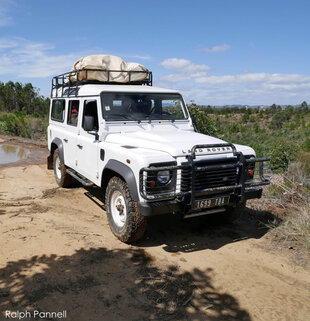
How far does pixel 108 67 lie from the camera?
6.04 metres

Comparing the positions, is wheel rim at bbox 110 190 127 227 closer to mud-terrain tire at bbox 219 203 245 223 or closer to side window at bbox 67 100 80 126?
mud-terrain tire at bbox 219 203 245 223

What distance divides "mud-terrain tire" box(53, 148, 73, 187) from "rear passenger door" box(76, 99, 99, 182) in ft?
3.63

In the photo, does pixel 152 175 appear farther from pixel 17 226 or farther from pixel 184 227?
pixel 17 226

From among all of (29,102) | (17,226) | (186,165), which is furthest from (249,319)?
(29,102)

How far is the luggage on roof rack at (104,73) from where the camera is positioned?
229 inches

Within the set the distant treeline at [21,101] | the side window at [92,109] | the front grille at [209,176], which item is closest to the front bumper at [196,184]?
the front grille at [209,176]

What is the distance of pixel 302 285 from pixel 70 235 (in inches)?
118

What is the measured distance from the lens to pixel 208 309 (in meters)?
2.98

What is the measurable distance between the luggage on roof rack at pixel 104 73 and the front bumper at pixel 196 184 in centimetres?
278

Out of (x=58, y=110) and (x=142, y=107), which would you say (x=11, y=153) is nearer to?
(x=58, y=110)

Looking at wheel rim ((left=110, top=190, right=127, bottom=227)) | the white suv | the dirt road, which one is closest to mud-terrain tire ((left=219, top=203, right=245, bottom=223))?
the white suv

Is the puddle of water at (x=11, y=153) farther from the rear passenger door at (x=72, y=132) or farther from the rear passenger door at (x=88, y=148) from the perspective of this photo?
the rear passenger door at (x=88, y=148)

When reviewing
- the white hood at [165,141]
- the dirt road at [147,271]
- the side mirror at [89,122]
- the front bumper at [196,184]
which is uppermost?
the side mirror at [89,122]

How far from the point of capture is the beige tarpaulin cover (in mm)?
5828
